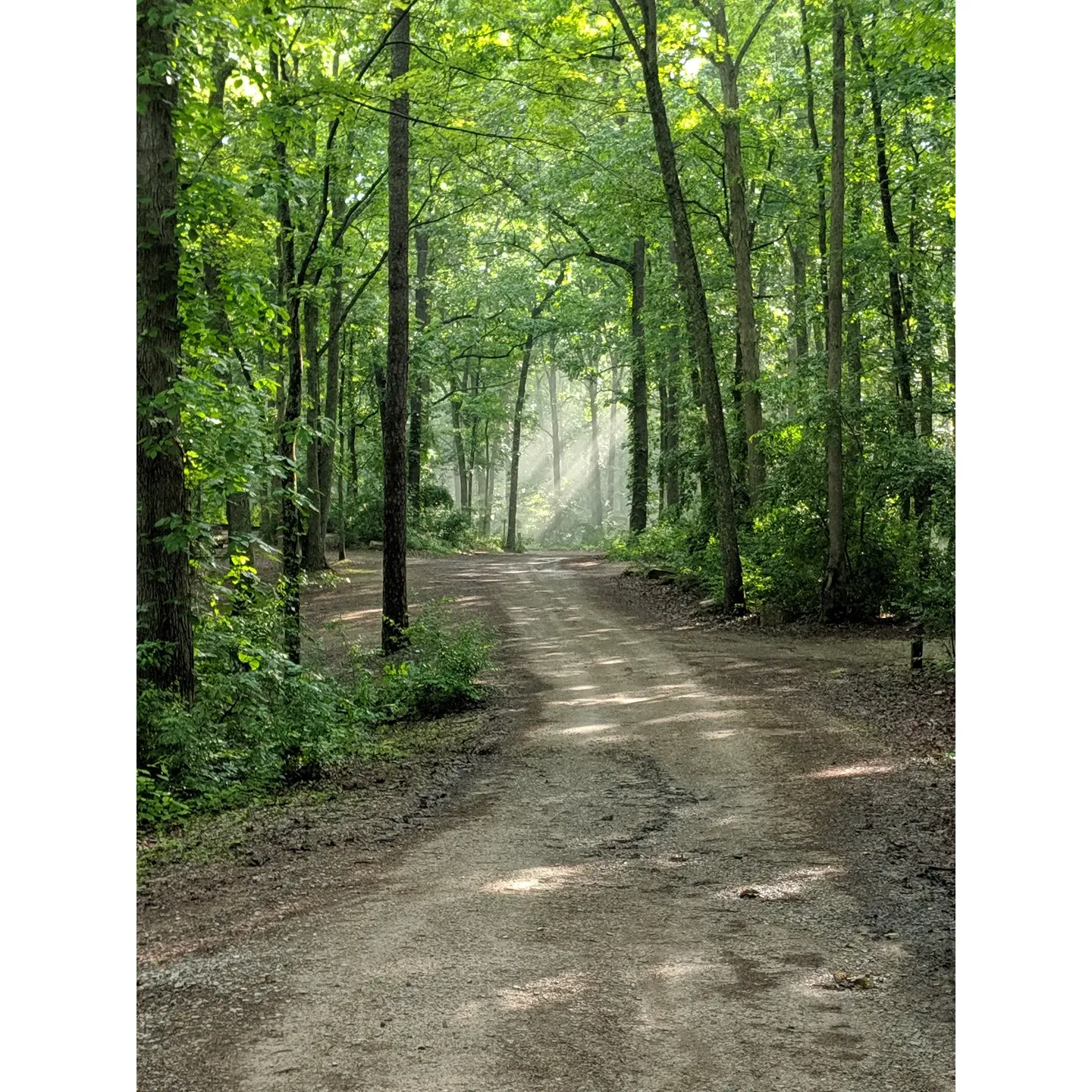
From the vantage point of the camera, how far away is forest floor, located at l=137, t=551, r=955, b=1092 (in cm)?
363

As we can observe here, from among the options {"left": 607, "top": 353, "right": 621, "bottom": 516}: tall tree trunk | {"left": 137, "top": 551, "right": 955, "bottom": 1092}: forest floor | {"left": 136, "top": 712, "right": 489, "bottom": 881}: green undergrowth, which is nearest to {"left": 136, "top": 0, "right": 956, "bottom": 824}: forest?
{"left": 136, "top": 712, "right": 489, "bottom": 881}: green undergrowth

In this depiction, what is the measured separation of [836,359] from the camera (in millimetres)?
15984

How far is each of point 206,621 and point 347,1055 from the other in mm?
6576

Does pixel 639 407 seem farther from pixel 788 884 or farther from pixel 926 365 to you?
pixel 788 884

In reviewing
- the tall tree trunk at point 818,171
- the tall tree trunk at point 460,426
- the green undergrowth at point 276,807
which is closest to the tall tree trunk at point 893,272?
the tall tree trunk at point 818,171

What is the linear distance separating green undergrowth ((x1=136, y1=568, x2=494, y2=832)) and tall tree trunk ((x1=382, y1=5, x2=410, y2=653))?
1.80 metres

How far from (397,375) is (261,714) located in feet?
21.9

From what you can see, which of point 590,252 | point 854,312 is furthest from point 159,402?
point 590,252

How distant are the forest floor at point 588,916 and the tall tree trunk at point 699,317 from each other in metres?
6.85

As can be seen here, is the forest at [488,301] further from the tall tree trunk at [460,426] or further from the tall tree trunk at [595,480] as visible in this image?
the tall tree trunk at [595,480]

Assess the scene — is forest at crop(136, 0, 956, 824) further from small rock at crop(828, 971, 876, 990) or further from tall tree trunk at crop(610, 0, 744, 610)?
small rock at crop(828, 971, 876, 990)

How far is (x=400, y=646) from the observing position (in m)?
14.0
